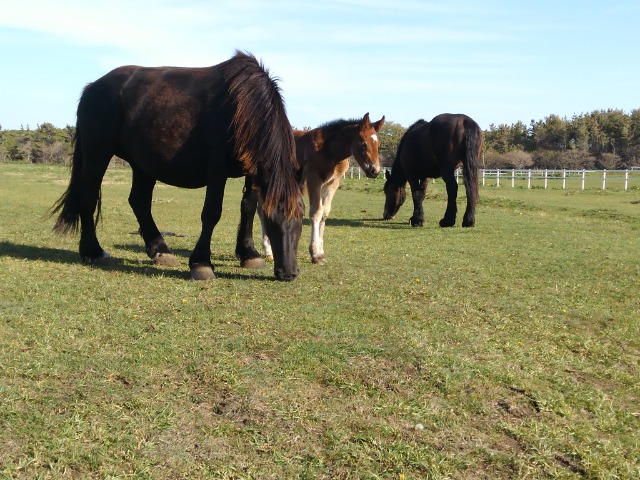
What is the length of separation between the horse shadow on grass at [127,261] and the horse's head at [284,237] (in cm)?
36

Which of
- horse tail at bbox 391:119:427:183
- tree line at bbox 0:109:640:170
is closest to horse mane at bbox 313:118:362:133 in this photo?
horse tail at bbox 391:119:427:183

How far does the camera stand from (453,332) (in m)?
5.80

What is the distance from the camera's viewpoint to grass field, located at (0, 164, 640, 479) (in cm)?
352

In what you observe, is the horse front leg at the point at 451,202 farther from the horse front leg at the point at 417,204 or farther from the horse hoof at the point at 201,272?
the horse hoof at the point at 201,272

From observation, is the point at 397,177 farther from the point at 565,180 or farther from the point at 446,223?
the point at 565,180

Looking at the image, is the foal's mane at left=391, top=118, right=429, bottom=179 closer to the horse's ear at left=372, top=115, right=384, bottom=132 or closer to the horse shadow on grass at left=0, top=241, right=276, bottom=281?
the horse's ear at left=372, top=115, right=384, bottom=132

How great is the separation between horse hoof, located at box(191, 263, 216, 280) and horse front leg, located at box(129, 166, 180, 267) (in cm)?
125

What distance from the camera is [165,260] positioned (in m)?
8.97

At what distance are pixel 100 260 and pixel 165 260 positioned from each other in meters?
0.97

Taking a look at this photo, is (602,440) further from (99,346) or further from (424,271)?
(424,271)

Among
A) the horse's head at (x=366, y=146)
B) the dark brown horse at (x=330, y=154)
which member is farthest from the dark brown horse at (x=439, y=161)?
the horse's head at (x=366, y=146)

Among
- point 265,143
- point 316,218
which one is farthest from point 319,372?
point 316,218

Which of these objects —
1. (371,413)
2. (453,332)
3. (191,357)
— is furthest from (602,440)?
(191,357)

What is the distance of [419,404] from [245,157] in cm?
421
